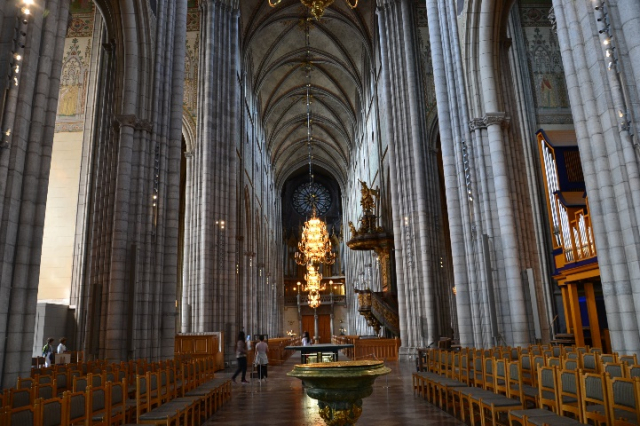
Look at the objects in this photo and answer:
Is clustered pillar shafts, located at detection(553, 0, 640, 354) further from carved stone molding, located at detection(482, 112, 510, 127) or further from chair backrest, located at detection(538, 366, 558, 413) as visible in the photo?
carved stone molding, located at detection(482, 112, 510, 127)

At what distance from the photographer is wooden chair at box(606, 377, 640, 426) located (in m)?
3.34

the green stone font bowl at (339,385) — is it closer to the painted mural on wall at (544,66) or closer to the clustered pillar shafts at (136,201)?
the clustered pillar shafts at (136,201)

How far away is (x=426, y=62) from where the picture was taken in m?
18.7

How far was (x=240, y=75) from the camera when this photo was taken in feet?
76.1

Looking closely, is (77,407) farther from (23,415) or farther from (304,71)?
(304,71)

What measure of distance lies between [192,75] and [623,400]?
59.2ft

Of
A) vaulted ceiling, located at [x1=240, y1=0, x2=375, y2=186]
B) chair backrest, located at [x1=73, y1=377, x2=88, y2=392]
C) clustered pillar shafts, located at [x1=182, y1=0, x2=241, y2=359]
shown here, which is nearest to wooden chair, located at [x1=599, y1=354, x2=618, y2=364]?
chair backrest, located at [x1=73, y1=377, x2=88, y2=392]

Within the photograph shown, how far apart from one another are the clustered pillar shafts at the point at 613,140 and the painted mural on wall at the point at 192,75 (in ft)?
48.8

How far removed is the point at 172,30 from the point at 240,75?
12313 millimetres

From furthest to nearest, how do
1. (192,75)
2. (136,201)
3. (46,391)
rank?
(192,75) < (136,201) < (46,391)

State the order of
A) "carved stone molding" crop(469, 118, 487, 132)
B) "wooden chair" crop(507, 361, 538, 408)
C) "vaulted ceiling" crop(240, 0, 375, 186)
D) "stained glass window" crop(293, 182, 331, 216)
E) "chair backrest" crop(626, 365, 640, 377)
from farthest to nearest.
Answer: "stained glass window" crop(293, 182, 331, 216) < "vaulted ceiling" crop(240, 0, 375, 186) < "carved stone molding" crop(469, 118, 487, 132) < "wooden chair" crop(507, 361, 538, 408) < "chair backrest" crop(626, 365, 640, 377)

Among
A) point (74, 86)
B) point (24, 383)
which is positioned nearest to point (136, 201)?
point (24, 383)

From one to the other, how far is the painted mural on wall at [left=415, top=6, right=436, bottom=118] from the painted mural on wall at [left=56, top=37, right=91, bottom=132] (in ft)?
40.8

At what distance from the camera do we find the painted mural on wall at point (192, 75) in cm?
1828
